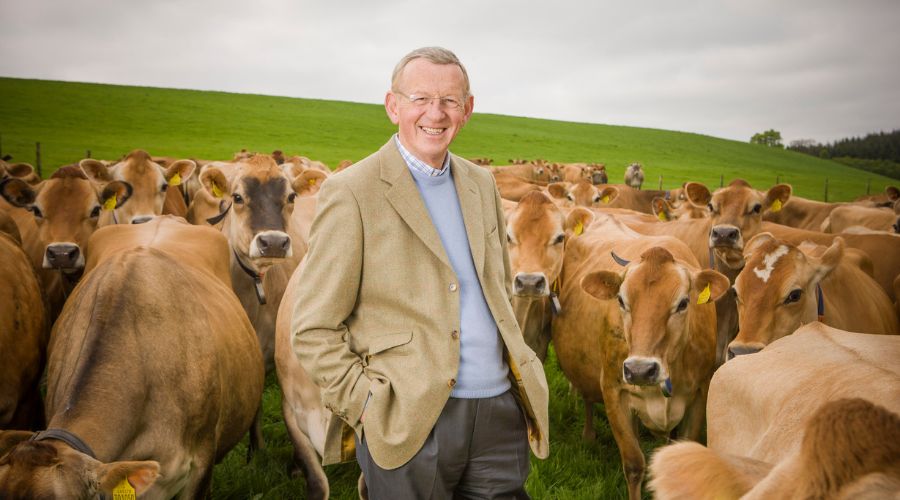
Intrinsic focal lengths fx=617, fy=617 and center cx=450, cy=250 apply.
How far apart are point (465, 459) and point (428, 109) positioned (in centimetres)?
131

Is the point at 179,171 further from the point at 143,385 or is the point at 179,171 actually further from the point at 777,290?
the point at 777,290

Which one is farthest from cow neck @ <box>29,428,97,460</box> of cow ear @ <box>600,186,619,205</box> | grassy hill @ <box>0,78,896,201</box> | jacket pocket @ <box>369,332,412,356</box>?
grassy hill @ <box>0,78,896,201</box>

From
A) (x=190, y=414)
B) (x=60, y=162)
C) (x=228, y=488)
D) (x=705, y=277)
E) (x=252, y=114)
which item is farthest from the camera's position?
(x=252, y=114)

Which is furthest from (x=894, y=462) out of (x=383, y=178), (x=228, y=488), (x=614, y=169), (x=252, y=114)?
(x=252, y=114)

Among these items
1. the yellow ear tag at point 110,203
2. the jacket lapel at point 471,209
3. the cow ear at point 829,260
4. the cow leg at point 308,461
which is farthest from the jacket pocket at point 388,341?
the yellow ear tag at point 110,203

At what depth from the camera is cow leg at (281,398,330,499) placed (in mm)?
3902

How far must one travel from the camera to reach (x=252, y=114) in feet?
174

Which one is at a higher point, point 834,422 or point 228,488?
point 834,422

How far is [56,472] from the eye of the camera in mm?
2365

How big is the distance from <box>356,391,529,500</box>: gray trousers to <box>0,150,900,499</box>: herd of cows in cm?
67

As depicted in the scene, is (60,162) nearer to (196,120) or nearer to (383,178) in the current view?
(196,120)

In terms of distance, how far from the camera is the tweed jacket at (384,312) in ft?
7.09

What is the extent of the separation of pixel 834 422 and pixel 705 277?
9.38 feet

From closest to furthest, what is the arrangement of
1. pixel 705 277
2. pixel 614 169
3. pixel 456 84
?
pixel 456 84, pixel 705 277, pixel 614 169
